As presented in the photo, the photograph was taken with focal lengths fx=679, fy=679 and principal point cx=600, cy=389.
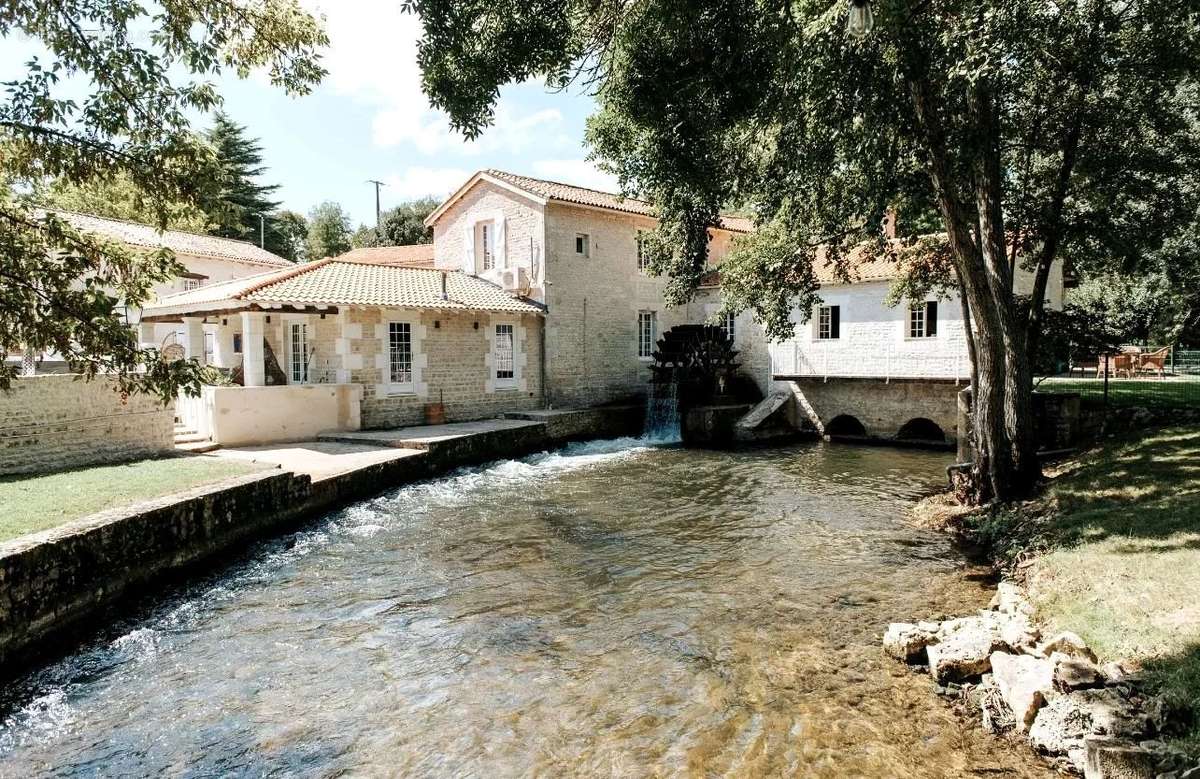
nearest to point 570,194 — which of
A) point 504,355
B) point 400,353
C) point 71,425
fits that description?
point 504,355

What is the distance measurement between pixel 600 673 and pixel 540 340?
14822mm

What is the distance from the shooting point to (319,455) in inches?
486

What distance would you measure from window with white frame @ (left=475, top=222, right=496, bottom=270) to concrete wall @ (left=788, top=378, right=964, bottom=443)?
976cm

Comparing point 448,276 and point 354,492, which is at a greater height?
point 448,276

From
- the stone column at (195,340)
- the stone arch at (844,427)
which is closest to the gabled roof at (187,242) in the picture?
the stone column at (195,340)

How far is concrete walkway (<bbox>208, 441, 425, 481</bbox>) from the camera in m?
10.9

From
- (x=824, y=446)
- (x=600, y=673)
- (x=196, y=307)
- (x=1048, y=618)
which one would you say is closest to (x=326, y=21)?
(x=600, y=673)

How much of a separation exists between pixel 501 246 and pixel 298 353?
274 inches

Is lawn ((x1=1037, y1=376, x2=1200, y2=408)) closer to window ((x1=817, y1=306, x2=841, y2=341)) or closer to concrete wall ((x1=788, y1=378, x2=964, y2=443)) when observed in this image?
concrete wall ((x1=788, y1=378, x2=964, y2=443))

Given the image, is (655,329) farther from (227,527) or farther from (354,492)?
(227,527)

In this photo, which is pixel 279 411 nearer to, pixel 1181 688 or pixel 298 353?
pixel 298 353

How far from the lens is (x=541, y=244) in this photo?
19.4 meters

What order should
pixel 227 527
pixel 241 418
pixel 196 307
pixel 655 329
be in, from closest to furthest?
pixel 227 527 → pixel 241 418 → pixel 196 307 → pixel 655 329

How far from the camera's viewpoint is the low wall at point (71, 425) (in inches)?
364
